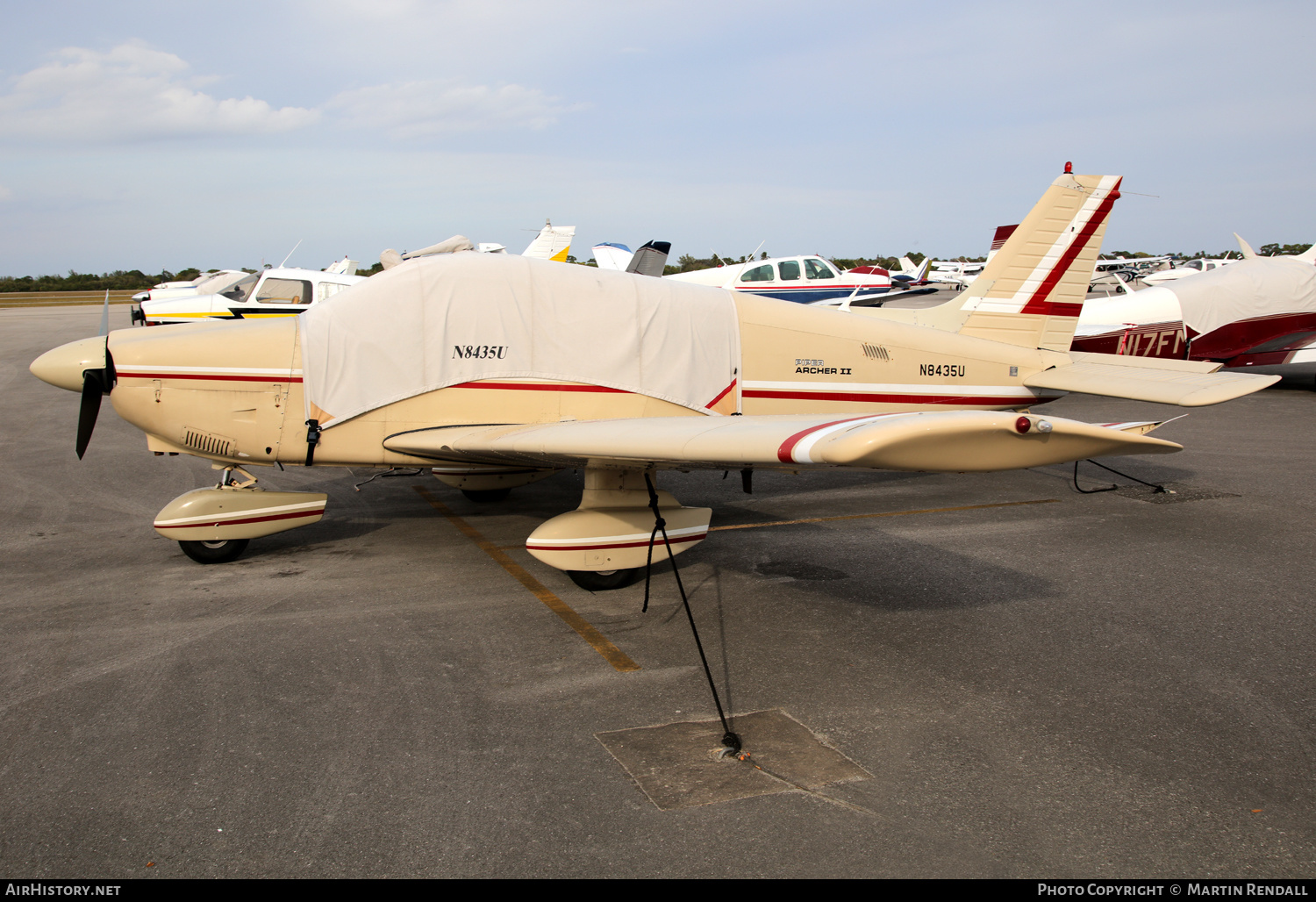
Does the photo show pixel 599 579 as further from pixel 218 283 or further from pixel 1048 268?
pixel 218 283

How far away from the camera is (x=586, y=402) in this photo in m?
6.61

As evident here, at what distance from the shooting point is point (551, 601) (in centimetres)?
566

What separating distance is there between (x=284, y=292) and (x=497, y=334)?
1264 cm

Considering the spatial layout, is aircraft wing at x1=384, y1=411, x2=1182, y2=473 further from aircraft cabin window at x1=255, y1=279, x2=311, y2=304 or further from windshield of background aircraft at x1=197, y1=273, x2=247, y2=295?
windshield of background aircraft at x1=197, y1=273, x2=247, y2=295

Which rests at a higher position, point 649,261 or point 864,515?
point 649,261

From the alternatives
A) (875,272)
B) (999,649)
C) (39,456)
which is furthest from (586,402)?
(875,272)

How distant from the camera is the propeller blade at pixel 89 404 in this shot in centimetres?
606

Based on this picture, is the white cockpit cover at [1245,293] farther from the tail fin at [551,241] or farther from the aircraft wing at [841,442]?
the tail fin at [551,241]

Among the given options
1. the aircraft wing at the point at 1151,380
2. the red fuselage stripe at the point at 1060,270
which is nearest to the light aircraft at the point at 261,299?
the red fuselage stripe at the point at 1060,270

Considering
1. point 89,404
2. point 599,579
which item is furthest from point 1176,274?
point 89,404

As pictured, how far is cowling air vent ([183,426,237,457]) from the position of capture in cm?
617

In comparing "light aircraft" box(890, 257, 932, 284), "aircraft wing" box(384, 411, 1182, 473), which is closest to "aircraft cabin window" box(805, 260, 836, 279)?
"light aircraft" box(890, 257, 932, 284)

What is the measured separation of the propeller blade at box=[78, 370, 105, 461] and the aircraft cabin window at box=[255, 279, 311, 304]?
37.3 ft
